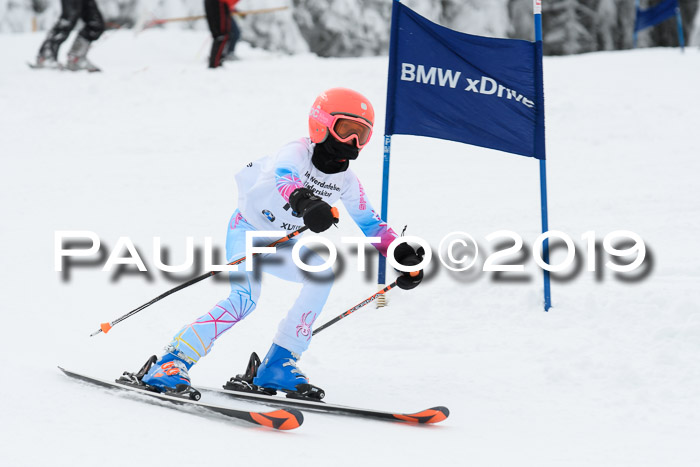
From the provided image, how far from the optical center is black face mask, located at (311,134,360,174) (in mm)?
4293

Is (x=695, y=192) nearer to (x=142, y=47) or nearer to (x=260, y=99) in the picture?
(x=260, y=99)

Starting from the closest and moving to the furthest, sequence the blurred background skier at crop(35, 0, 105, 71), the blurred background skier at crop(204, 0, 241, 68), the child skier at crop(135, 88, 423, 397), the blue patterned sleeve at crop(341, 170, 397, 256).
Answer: the child skier at crop(135, 88, 423, 397), the blue patterned sleeve at crop(341, 170, 397, 256), the blurred background skier at crop(204, 0, 241, 68), the blurred background skier at crop(35, 0, 105, 71)

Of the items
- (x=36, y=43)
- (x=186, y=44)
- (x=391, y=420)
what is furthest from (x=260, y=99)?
(x=391, y=420)

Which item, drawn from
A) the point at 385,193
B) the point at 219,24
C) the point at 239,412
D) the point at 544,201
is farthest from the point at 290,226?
the point at 219,24

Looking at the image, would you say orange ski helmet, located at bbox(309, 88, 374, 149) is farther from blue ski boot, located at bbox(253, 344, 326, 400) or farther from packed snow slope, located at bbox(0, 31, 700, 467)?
packed snow slope, located at bbox(0, 31, 700, 467)

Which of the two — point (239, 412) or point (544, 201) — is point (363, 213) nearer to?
point (239, 412)

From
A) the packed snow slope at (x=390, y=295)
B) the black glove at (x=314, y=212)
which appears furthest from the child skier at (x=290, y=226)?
the packed snow slope at (x=390, y=295)

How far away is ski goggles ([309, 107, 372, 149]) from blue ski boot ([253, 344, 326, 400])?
4.03 ft

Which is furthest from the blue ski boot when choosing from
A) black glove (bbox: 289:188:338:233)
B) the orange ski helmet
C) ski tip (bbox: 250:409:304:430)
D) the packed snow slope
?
the orange ski helmet

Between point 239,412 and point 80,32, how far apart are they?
13.5 m

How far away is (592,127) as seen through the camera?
37.5 feet

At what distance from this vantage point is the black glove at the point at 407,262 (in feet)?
14.1

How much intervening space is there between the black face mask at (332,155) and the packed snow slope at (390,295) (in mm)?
1309

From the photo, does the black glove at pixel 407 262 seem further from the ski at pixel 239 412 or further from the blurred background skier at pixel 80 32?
the blurred background skier at pixel 80 32
